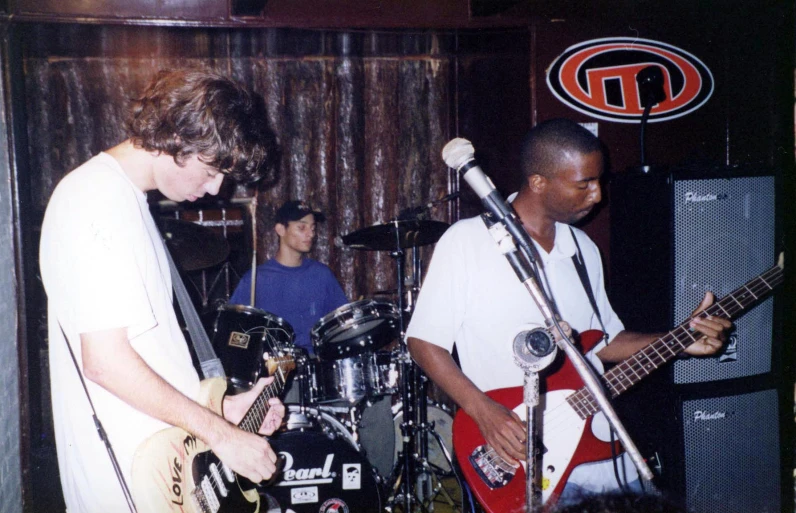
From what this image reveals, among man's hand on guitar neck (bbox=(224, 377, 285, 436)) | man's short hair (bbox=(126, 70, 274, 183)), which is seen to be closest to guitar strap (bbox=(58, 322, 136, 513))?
man's hand on guitar neck (bbox=(224, 377, 285, 436))

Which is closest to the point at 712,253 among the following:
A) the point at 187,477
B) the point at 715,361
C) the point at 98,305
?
the point at 715,361

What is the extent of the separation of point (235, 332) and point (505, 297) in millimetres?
2065

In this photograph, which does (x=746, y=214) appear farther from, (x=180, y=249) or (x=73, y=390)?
(x=180, y=249)

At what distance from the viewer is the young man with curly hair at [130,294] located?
172 centimetres

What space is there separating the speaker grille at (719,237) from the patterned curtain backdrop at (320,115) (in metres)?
2.74

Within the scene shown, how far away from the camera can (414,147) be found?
17.4ft

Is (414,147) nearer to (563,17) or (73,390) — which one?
(563,17)

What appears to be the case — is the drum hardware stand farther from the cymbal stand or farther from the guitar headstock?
the guitar headstock

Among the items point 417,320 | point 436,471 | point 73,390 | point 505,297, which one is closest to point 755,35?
point 505,297

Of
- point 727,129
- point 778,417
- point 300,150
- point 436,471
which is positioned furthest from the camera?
point 300,150

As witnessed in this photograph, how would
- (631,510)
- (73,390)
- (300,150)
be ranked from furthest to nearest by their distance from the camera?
1. (300,150)
2. (73,390)
3. (631,510)

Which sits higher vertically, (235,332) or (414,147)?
(414,147)

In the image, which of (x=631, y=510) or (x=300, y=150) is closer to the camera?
(x=631, y=510)

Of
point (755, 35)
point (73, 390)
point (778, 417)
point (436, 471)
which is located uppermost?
A: point (755, 35)
